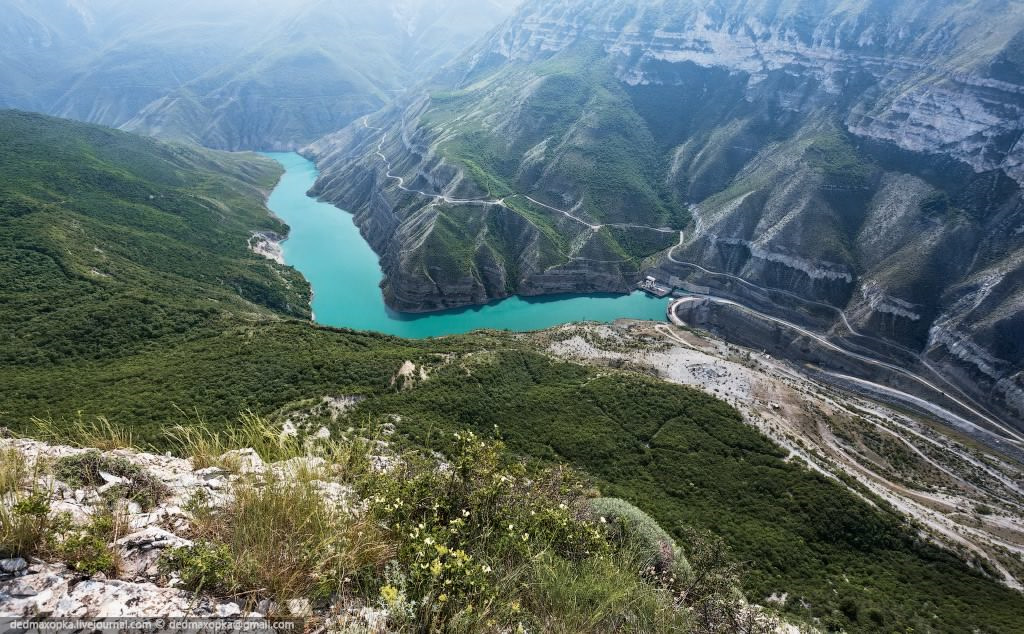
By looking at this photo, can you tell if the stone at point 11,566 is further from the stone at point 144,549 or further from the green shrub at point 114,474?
the green shrub at point 114,474

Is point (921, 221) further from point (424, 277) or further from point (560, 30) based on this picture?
point (560, 30)

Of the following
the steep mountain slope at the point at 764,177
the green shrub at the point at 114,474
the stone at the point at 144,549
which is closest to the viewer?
the stone at the point at 144,549

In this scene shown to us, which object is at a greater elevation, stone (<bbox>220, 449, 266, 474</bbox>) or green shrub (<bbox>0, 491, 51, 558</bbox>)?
stone (<bbox>220, 449, 266, 474</bbox>)

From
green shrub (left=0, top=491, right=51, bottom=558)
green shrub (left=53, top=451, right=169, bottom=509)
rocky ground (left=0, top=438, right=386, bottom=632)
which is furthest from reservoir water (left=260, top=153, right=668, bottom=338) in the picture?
green shrub (left=0, top=491, right=51, bottom=558)

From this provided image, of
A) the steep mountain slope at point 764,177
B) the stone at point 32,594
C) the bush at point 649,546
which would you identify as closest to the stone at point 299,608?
the stone at point 32,594

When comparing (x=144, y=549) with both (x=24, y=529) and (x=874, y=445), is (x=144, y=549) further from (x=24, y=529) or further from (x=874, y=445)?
(x=874, y=445)

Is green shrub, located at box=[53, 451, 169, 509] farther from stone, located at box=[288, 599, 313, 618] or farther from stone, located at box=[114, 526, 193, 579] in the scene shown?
stone, located at box=[288, 599, 313, 618]
